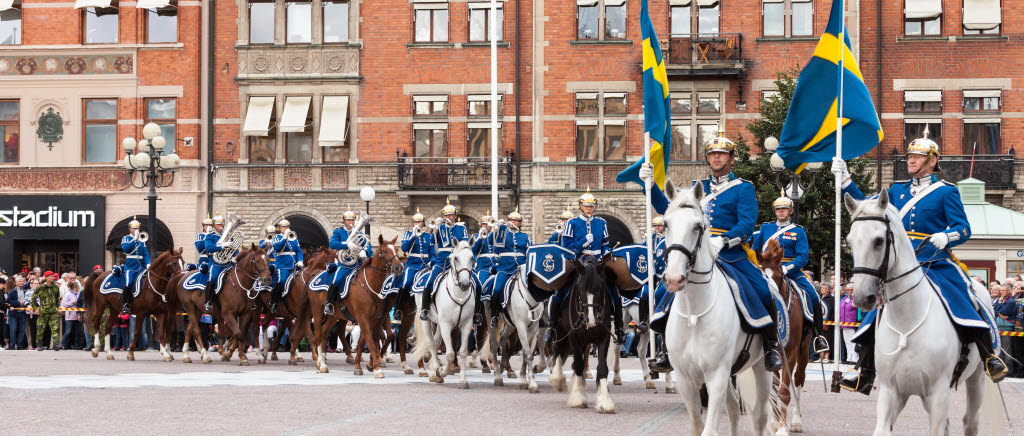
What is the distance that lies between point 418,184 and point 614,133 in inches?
263

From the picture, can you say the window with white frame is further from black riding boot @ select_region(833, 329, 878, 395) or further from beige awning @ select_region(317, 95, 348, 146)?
black riding boot @ select_region(833, 329, 878, 395)

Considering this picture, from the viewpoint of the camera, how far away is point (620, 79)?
41.1 m

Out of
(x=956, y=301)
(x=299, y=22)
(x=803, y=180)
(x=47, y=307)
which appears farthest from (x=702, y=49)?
(x=956, y=301)

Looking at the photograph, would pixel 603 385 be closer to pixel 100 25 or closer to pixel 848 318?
pixel 848 318

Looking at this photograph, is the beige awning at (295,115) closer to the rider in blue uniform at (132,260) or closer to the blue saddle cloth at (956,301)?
the rider in blue uniform at (132,260)

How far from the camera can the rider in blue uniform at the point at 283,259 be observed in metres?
24.4

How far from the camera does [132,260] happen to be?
85.6 ft

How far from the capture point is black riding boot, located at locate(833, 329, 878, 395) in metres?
9.97

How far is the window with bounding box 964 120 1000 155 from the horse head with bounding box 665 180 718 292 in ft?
110

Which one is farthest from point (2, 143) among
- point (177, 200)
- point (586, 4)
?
point (586, 4)

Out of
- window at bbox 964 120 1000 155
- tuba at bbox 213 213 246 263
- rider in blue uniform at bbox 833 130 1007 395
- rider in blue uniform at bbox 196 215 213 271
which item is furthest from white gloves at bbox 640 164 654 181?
window at bbox 964 120 1000 155

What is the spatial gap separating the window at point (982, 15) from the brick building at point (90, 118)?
25.3m

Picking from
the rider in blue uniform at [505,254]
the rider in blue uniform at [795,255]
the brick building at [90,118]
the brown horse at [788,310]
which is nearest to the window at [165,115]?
the brick building at [90,118]

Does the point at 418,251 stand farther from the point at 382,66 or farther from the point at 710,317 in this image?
the point at 382,66
